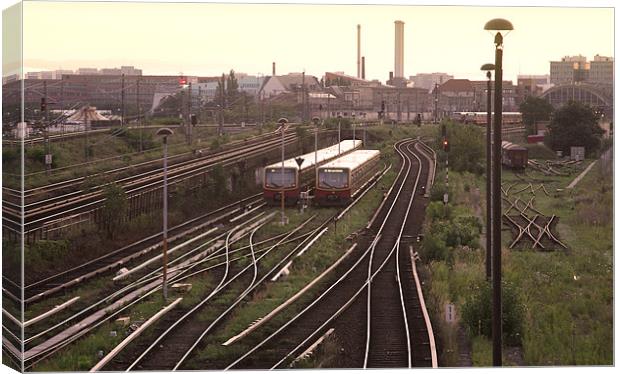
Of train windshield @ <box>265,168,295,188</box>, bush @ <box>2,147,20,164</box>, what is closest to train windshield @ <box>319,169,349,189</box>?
train windshield @ <box>265,168,295,188</box>

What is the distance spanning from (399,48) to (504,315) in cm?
487

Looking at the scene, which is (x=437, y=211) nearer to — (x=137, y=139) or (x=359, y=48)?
(x=359, y=48)

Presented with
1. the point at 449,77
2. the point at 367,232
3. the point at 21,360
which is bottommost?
the point at 21,360

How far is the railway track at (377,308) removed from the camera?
47.5 ft

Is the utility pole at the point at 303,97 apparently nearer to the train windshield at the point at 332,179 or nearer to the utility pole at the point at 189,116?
the train windshield at the point at 332,179

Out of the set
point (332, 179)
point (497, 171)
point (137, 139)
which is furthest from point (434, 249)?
point (137, 139)

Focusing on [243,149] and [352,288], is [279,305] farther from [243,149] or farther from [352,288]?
[243,149]

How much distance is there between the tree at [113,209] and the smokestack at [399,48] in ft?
17.4

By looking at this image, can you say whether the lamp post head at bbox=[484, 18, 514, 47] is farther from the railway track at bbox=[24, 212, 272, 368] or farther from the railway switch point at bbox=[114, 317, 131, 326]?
the railway switch point at bbox=[114, 317, 131, 326]

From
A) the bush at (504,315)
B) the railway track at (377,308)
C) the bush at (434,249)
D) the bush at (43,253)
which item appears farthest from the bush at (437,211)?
the bush at (43,253)

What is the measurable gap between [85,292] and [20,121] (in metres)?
3.33

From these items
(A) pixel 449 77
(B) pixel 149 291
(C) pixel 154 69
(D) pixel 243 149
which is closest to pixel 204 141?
(D) pixel 243 149

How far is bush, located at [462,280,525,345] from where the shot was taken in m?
15.0

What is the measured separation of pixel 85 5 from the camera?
1502cm
